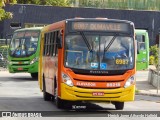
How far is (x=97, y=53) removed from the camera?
57.9 feet

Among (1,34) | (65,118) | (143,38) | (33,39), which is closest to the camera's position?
(65,118)

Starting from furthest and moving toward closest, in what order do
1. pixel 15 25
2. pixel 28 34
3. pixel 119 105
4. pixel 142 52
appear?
pixel 15 25, pixel 142 52, pixel 28 34, pixel 119 105

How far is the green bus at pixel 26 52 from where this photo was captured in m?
35.7

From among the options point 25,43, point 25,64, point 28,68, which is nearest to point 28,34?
point 25,43

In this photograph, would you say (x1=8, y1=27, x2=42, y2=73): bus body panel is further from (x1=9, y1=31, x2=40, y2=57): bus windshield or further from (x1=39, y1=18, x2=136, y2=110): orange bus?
(x1=39, y1=18, x2=136, y2=110): orange bus

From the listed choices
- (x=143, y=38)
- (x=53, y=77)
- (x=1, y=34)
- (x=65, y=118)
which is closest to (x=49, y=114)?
(x=65, y=118)

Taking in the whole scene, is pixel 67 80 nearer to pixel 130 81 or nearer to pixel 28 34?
pixel 130 81

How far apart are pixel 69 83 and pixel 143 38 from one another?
2723 centimetres

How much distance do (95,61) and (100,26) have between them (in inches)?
44.2

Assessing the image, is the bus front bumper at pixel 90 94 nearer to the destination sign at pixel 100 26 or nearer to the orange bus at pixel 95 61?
the orange bus at pixel 95 61

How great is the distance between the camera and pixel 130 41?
17984 millimetres

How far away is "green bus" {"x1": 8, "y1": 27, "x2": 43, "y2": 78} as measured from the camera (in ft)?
117

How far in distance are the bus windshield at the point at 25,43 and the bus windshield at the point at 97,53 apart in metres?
18.0

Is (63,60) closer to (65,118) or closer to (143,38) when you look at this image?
(65,118)
